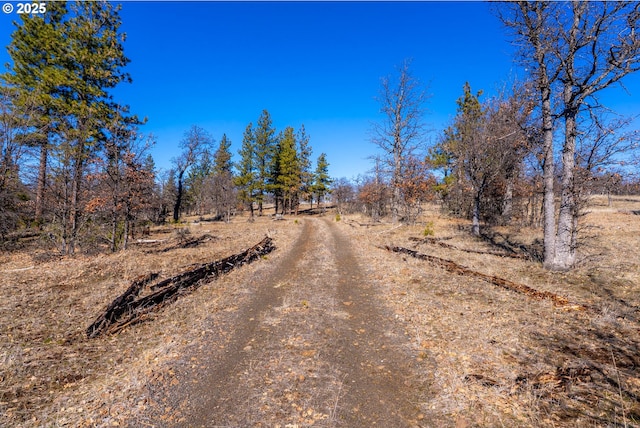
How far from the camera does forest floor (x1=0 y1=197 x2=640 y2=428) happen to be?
13.2ft

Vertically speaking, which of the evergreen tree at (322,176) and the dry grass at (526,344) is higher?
the evergreen tree at (322,176)

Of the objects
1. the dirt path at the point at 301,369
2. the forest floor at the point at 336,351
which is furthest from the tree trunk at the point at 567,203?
the dirt path at the point at 301,369

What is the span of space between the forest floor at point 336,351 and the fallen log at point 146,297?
302 mm

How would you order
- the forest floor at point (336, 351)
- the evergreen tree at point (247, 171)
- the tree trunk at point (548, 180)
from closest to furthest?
1. the forest floor at point (336, 351)
2. the tree trunk at point (548, 180)
3. the evergreen tree at point (247, 171)

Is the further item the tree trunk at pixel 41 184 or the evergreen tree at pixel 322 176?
the evergreen tree at pixel 322 176

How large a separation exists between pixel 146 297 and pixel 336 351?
6.02 m

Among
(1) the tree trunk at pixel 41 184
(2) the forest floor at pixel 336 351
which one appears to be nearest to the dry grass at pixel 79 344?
(2) the forest floor at pixel 336 351

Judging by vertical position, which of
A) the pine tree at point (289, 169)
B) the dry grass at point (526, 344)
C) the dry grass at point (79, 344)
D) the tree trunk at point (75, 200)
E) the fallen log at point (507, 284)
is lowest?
the dry grass at point (79, 344)

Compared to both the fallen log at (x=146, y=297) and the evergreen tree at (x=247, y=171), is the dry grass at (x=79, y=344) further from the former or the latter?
the evergreen tree at (x=247, y=171)

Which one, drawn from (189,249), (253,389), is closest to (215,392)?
(253,389)

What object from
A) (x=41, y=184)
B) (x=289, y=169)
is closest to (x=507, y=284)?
(x=41, y=184)

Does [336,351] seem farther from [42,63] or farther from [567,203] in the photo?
[42,63]

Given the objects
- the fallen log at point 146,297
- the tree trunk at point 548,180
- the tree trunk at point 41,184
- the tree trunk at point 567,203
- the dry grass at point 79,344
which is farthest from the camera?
the tree trunk at point 41,184

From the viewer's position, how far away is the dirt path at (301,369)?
4027mm
